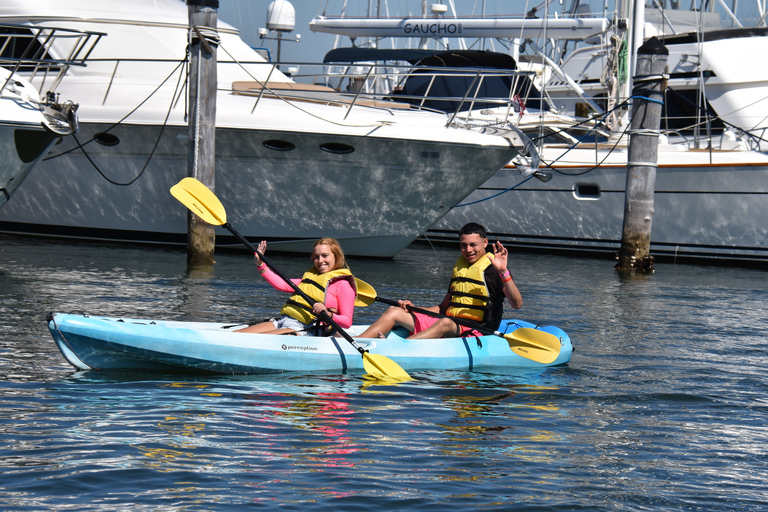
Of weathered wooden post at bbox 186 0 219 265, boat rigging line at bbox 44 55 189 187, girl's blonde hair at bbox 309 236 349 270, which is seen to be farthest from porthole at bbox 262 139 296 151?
girl's blonde hair at bbox 309 236 349 270

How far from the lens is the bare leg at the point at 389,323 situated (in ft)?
22.6

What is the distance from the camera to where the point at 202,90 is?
35.4 feet

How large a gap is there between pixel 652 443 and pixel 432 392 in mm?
1482

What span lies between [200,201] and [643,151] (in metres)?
6.88

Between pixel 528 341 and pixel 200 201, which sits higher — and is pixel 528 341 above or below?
below

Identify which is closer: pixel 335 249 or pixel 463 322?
pixel 335 249

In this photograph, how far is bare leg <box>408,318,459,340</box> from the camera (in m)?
6.86

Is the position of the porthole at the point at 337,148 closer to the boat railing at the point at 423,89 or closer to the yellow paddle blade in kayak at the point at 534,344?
the boat railing at the point at 423,89

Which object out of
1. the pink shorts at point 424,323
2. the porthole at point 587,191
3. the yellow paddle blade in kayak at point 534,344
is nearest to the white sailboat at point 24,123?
the pink shorts at point 424,323

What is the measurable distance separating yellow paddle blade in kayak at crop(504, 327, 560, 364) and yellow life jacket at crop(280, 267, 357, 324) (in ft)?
4.06

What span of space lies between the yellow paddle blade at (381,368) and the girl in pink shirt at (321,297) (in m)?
0.43

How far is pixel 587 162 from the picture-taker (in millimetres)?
14828

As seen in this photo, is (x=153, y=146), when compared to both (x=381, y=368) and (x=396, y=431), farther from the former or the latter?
(x=396, y=431)

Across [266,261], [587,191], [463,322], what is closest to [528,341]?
[463,322]
